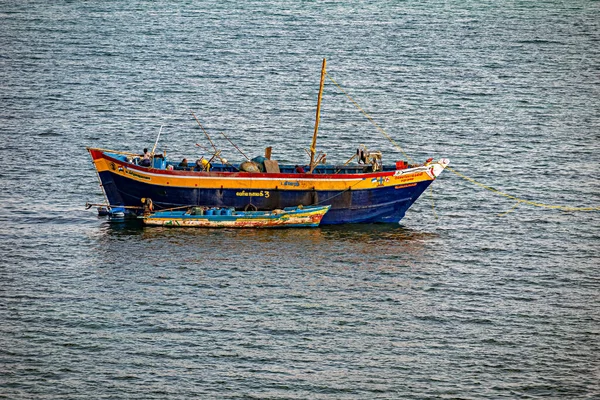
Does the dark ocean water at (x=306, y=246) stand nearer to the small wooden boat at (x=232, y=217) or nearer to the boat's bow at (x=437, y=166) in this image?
the small wooden boat at (x=232, y=217)

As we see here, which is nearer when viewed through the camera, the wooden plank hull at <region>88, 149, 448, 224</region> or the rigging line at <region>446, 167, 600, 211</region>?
the wooden plank hull at <region>88, 149, 448, 224</region>

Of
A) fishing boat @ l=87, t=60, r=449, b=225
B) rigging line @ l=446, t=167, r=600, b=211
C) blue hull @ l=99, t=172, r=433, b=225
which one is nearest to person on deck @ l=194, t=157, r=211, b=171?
fishing boat @ l=87, t=60, r=449, b=225

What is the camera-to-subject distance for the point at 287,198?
8119 cm

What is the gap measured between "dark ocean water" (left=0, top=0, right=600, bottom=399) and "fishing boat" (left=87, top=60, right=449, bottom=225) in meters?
2.15

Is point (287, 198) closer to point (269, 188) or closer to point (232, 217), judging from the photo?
point (269, 188)

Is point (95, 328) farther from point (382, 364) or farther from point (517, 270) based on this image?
point (517, 270)

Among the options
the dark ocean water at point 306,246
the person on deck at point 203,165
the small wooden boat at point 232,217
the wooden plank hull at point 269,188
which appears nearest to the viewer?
the dark ocean water at point 306,246

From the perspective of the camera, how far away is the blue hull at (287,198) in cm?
8100

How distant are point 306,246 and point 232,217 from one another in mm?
5815

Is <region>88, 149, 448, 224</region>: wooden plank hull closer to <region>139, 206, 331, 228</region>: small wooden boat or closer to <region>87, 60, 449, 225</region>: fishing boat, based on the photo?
<region>87, 60, 449, 225</region>: fishing boat

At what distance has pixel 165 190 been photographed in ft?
266

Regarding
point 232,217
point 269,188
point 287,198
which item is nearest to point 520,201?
point 287,198

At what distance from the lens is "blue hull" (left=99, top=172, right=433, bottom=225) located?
8100 centimetres

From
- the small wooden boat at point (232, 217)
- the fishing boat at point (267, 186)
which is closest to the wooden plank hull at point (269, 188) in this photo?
the fishing boat at point (267, 186)
